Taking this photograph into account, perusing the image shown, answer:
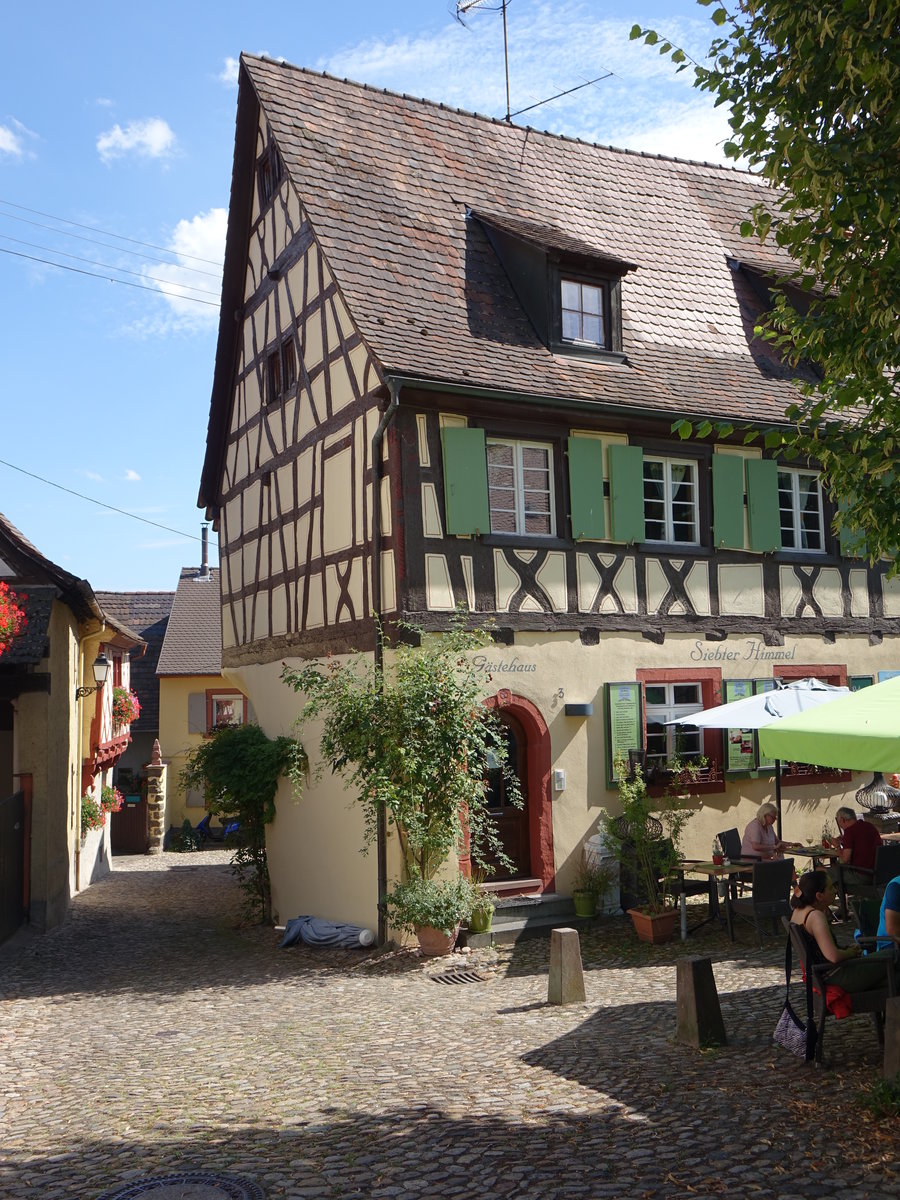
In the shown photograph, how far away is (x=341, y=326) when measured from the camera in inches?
572

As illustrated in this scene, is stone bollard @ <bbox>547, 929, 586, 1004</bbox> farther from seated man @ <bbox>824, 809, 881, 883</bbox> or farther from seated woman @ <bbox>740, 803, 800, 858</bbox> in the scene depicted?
seated woman @ <bbox>740, 803, 800, 858</bbox>

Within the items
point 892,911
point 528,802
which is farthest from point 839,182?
point 528,802

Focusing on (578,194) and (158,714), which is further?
(158,714)

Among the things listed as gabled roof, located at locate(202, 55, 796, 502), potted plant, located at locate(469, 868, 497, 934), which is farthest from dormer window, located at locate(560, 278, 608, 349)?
potted plant, located at locate(469, 868, 497, 934)

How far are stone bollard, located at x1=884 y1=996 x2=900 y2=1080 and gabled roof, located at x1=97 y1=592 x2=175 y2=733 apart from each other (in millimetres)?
28239

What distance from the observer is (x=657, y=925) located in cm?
1210

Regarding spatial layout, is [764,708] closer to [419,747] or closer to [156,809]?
[419,747]

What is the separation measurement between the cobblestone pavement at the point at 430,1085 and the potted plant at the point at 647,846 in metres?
0.40

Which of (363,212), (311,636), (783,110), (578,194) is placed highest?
(578,194)

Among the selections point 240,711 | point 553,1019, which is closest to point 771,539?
point 553,1019

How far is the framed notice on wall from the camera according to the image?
13906 millimetres

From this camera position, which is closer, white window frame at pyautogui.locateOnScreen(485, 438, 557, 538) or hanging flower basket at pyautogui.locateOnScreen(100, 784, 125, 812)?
white window frame at pyautogui.locateOnScreen(485, 438, 557, 538)

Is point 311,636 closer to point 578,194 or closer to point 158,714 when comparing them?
point 578,194

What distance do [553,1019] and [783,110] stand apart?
6562 millimetres
